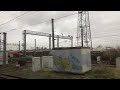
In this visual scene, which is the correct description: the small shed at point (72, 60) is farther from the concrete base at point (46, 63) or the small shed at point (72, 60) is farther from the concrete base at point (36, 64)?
the concrete base at point (46, 63)

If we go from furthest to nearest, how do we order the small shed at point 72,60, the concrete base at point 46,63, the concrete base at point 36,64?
the concrete base at point 46,63 < the concrete base at point 36,64 < the small shed at point 72,60

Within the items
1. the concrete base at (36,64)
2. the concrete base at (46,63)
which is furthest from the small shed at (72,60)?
the concrete base at (46,63)

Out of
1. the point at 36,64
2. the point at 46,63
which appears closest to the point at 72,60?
the point at 36,64

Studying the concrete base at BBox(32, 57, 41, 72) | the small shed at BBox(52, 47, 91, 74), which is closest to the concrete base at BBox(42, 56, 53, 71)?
the concrete base at BBox(32, 57, 41, 72)

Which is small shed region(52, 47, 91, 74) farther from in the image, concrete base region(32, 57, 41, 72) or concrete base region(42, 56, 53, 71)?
concrete base region(42, 56, 53, 71)

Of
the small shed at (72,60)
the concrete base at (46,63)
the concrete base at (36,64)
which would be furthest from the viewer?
the concrete base at (46,63)

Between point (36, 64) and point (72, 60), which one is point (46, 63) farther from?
point (72, 60)

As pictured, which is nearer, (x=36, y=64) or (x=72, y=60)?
(x=72, y=60)

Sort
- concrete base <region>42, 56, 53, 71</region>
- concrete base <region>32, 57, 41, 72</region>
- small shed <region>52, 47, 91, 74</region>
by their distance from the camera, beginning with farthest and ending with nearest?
concrete base <region>42, 56, 53, 71</region>
concrete base <region>32, 57, 41, 72</region>
small shed <region>52, 47, 91, 74</region>

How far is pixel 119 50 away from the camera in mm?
31812
